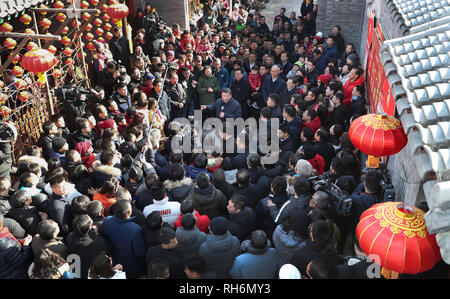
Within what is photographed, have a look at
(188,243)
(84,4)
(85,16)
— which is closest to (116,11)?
(85,16)

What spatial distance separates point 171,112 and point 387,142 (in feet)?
19.0

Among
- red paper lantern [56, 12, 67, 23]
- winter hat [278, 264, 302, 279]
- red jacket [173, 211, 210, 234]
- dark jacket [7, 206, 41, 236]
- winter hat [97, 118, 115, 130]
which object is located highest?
red paper lantern [56, 12, 67, 23]

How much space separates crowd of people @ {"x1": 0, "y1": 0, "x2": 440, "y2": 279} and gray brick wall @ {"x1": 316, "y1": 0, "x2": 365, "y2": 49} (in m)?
4.63

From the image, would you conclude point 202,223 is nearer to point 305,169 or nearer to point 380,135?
point 305,169

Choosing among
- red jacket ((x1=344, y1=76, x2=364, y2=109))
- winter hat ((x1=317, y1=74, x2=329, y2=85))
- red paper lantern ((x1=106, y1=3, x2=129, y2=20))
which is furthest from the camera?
red paper lantern ((x1=106, y1=3, x2=129, y2=20))

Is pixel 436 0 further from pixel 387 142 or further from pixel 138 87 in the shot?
pixel 138 87

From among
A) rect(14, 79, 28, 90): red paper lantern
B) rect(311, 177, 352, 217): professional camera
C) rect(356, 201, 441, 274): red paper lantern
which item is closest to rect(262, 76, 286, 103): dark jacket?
rect(311, 177, 352, 217): professional camera

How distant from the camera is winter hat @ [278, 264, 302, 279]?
4.00m

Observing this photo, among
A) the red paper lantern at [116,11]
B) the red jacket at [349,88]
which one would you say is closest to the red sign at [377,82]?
the red jacket at [349,88]

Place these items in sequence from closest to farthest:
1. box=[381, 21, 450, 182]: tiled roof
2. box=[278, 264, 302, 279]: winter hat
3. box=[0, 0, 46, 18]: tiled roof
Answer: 1. box=[381, 21, 450, 182]: tiled roof
2. box=[278, 264, 302, 279]: winter hat
3. box=[0, 0, 46, 18]: tiled roof

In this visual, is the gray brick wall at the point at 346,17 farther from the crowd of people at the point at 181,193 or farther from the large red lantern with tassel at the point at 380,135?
the large red lantern with tassel at the point at 380,135

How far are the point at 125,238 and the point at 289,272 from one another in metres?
1.95

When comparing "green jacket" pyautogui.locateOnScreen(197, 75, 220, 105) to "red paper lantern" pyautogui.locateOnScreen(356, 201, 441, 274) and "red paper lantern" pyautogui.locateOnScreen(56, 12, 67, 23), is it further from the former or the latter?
"red paper lantern" pyautogui.locateOnScreen(356, 201, 441, 274)

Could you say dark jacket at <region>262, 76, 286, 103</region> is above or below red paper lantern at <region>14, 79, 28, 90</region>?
below
